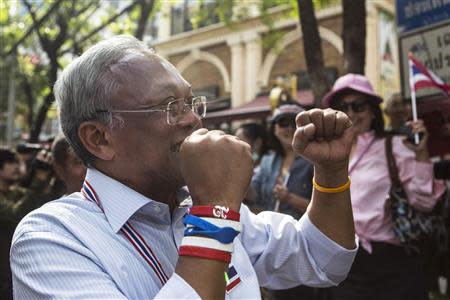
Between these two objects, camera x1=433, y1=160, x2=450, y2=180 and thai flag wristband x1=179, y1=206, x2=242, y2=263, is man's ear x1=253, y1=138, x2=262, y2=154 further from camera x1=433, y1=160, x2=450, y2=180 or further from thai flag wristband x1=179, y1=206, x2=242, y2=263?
thai flag wristband x1=179, y1=206, x2=242, y2=263

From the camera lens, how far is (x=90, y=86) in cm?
154

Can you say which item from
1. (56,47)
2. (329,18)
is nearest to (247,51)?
(329,18)

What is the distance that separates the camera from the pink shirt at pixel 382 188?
118 inches

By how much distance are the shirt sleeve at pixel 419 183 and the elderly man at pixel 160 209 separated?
1.44 m

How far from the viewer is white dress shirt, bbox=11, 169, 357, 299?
121 cm

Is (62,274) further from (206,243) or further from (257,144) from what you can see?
(257,144)

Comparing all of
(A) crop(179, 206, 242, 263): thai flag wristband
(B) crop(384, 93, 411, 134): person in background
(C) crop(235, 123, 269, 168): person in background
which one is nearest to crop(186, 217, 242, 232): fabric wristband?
(A) crop(179, 206, 242, 263): thai flag wristband

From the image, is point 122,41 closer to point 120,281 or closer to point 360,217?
point 120,281

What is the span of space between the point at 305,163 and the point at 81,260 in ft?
7.98

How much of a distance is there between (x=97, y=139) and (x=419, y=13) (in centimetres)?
311

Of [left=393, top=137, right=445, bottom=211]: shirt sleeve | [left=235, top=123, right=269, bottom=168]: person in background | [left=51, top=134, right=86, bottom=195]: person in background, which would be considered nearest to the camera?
[left=393, top=137, right=445, bottom=211]: shirt sleeve

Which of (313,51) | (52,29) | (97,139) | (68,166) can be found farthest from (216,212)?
(52,29)

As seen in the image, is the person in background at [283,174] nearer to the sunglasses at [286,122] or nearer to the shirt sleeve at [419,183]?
the sunglasses at [286,122]

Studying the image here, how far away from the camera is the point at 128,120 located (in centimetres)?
154
